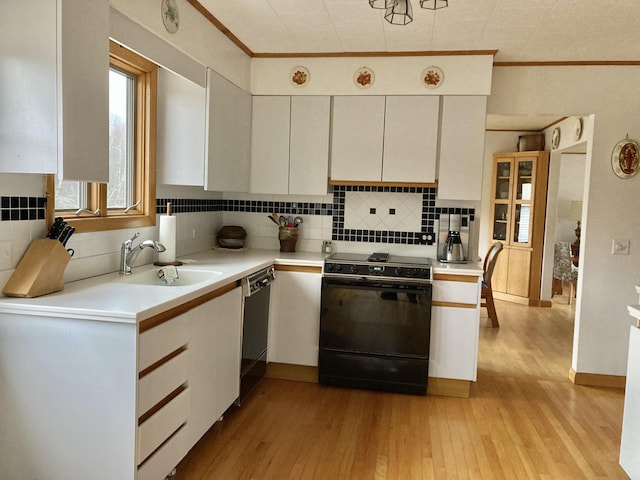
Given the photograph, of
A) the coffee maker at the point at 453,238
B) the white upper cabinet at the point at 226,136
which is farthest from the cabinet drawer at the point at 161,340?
the coffee maker at the point at 453,238

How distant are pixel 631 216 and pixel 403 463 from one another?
2.53m

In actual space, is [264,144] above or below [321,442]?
above

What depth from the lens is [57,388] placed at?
77.0 inches

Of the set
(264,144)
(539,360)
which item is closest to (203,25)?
(264,144)

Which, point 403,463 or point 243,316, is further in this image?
point 243,316

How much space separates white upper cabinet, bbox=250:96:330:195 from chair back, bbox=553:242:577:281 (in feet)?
14.9

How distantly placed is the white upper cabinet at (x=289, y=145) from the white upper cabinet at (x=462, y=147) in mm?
862

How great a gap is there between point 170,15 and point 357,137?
161cm

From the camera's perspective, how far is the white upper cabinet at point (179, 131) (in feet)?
10.6

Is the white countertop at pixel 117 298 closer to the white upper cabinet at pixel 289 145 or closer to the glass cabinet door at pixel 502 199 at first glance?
the white upper cabinet at pixel 289 145

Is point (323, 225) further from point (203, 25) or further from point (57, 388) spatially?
point (57, 388)

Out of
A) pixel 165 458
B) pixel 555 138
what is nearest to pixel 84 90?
pixel 165 458

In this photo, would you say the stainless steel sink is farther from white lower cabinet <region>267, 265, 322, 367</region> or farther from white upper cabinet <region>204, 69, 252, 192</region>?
white lower cabinet <region>267, 265, 322, 367</region>

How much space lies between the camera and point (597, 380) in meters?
3.89
